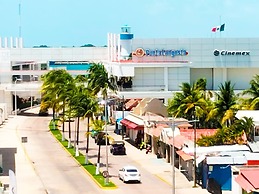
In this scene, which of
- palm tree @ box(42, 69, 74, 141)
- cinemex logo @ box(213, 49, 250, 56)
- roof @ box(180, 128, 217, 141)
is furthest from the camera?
cinemex logo @ box(213, 49, 250, 56)

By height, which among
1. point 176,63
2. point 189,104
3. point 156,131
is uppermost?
point 176,63

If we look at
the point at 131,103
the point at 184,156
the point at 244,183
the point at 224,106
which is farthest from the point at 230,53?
the point at 244,183

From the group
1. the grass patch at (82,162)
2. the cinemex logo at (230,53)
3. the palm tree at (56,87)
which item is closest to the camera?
the grass patch at (82,162)

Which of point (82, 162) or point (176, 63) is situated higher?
point (176, 63)

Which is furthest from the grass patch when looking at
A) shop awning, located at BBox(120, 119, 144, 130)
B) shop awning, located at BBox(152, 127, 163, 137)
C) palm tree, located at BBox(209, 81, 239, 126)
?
palm tree, located at BBox(209, 81, 239, 126)

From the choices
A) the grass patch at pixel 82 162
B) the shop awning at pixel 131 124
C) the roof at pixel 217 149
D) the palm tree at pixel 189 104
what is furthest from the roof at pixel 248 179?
the shop awning at pixel 131 124

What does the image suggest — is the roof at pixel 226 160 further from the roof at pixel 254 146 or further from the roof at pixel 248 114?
the roof at pixel 248 114

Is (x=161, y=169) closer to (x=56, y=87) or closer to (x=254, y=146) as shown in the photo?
(x=254, y=146)

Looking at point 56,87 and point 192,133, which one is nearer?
point 192,133

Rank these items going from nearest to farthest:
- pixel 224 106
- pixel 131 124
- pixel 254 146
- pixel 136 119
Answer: pixel 254 146, pixel 224 106, pixel 131 124, pixel 136 119

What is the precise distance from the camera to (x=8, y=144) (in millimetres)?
87062

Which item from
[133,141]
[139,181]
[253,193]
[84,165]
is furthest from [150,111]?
[253,193]

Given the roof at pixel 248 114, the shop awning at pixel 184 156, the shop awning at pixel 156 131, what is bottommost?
the shop awning at pixel 184 156

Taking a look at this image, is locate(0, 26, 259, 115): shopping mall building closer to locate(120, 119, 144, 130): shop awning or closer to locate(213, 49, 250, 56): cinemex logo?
locate(213, 49, 250, 56): cinemex logo
